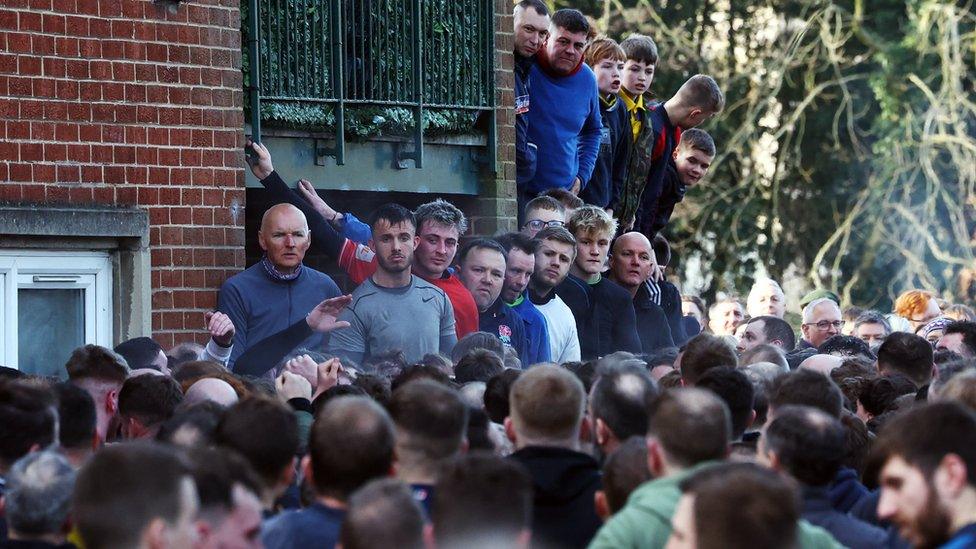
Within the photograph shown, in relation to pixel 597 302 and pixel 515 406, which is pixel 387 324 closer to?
pixel 597 302

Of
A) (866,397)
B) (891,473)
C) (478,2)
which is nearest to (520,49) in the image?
(478,2)

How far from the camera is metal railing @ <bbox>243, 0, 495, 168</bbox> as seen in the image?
1008 centimetres

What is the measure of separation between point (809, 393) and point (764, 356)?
264 cm

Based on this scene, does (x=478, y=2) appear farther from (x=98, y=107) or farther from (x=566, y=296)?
(x=98, y=107)

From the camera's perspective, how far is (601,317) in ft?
35.8

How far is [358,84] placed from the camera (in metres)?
10.5

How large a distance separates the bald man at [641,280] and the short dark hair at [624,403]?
18.3 ft

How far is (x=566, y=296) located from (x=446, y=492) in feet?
22.0

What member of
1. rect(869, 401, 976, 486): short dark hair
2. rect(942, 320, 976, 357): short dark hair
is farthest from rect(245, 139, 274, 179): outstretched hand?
rect(869, 401, 976, 486): short dark hair

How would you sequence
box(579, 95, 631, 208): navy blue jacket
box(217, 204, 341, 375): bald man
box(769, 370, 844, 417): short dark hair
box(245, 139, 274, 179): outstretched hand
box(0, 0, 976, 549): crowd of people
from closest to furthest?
box(0, 0, 976, 549): crowd of people
box(769, 370, 844, 417): short dark hair
box(217, 204, 341, 375): bald man
box(245, 139, 274, 179): outstretched hand
box(579, 95, 631, 208): navy blue jacket

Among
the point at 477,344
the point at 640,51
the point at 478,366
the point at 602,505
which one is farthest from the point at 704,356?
the point at 640,51

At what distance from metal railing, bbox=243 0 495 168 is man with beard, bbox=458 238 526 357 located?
2.83ft

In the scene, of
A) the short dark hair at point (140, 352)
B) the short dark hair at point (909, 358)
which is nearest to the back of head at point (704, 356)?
the short dark hair at point (909, 358)

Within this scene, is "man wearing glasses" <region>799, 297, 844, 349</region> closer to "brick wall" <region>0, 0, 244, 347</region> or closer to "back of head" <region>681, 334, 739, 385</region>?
"brick wall" <region>0, 0, 244, 347</region>
